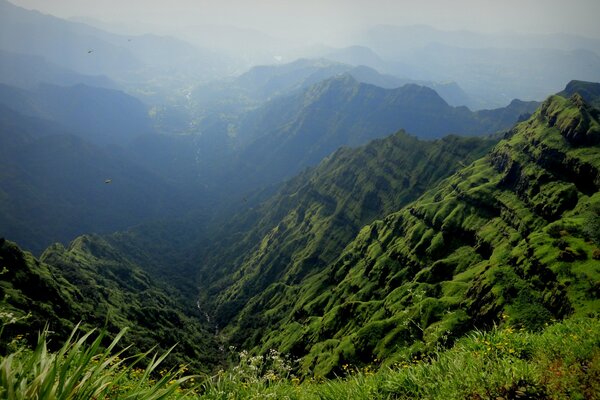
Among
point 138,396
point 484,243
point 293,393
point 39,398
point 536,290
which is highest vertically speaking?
point 39,398

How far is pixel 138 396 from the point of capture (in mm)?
8492

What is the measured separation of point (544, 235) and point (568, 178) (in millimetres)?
73906

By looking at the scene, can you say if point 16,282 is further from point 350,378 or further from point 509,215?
point 509,215

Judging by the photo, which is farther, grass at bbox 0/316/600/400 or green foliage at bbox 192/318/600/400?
green foliage at bbox 192/318/600/400

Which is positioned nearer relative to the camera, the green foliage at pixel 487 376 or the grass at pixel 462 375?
the grass at pixel 462 375

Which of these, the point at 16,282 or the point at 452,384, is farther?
the point at 16,282

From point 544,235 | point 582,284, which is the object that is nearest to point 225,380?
point 582,284

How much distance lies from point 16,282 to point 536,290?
21169cm

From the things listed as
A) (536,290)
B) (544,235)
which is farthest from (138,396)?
(544,235)

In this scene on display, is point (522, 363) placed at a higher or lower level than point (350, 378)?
higher

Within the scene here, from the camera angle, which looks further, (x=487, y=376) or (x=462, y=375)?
(x=462, y=375)

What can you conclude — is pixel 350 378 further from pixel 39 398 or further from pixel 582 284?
pixel 582 284

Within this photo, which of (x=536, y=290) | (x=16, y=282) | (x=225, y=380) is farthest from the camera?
(x=16, y=282)

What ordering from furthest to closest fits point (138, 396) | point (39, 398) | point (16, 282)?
point (16, 282)
point (138, 396)
point (39, 398)
